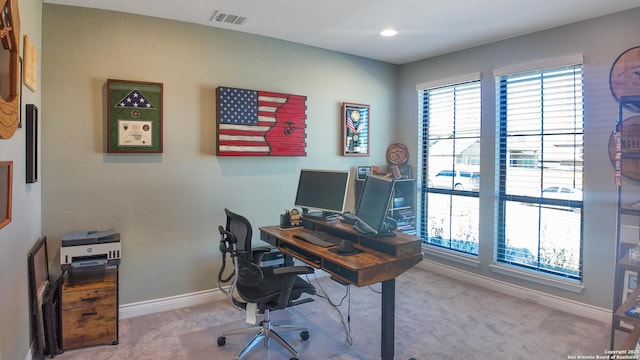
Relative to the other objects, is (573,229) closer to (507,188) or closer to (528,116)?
(507,188)

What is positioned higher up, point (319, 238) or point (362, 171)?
point (362, 171)

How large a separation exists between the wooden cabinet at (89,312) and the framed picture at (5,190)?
1.02 meters

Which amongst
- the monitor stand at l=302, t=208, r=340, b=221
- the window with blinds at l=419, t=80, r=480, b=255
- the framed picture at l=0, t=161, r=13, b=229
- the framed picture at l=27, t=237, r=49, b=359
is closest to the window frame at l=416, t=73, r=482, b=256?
the window with blinds at l=419, t=80, r=480, b=255

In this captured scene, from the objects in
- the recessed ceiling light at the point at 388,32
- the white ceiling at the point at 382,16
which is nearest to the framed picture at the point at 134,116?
the white ceiling at the point at 382,16

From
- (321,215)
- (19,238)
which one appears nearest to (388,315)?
(321,215)

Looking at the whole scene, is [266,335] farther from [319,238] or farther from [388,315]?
[388,315]

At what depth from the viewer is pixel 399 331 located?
2.96 m

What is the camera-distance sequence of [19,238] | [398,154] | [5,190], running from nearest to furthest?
[5,190] < [19,238] < [398,154]

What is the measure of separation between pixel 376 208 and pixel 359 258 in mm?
396

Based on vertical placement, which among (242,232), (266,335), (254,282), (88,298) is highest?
(242,232)

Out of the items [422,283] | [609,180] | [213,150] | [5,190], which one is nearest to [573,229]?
[609,180]

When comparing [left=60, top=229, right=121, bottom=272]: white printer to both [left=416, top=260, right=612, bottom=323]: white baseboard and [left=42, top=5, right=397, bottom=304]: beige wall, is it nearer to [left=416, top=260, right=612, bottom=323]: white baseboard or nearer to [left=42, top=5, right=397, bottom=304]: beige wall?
[left=42, top=5, right=397, bottom=304]: beige wall

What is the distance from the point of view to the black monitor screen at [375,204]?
244cm

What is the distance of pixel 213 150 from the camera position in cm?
353
